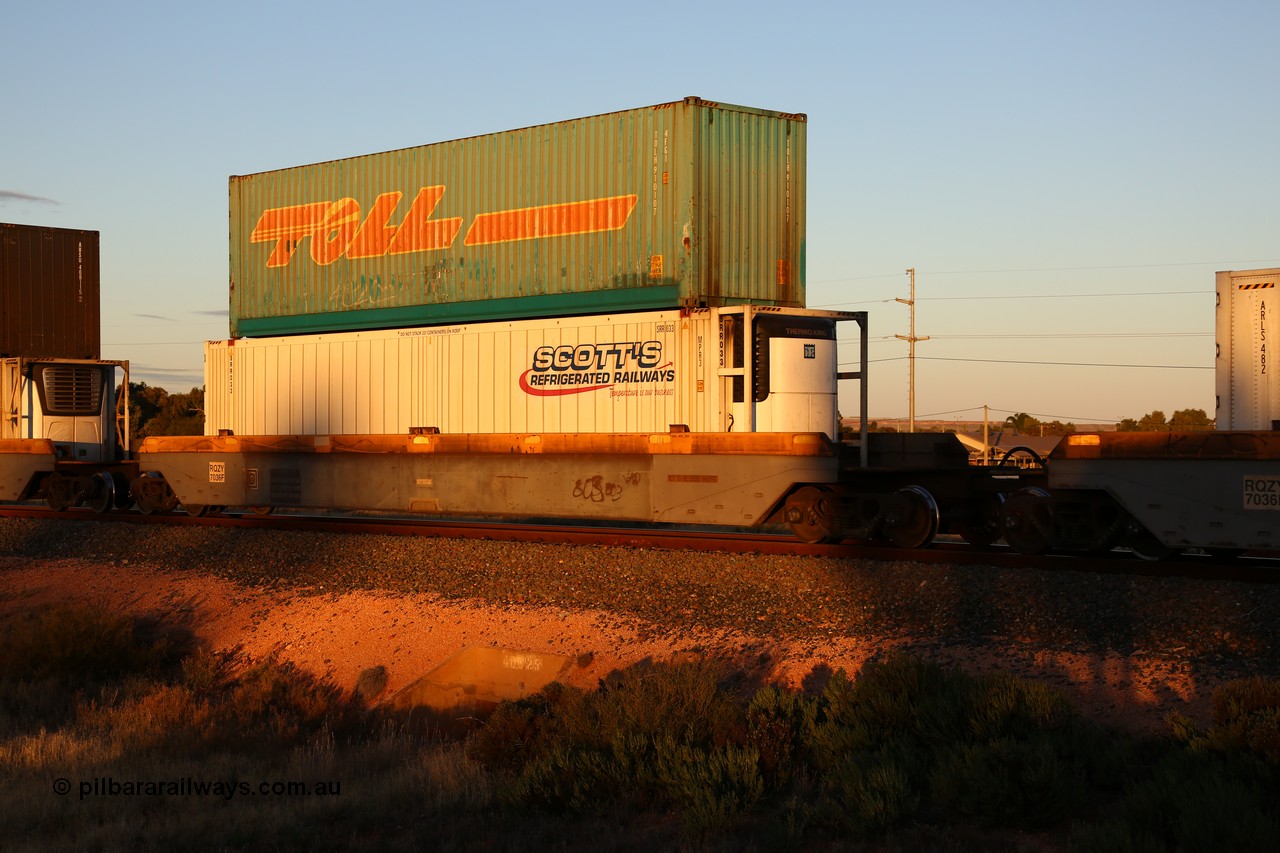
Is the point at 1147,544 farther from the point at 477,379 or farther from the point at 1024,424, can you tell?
the point at 1024,424

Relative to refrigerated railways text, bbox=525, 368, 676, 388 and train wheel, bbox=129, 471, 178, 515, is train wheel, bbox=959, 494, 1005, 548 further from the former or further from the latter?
train wheel, bbox=129, 471, 178, 515

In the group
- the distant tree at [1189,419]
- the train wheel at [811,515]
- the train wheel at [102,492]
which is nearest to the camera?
the train wheel at [811,515]

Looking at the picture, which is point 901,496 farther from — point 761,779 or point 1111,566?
point 761,779

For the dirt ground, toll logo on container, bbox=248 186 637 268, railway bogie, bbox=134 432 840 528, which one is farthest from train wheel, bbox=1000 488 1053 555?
toll logo on container, bbox=248 186 637 268

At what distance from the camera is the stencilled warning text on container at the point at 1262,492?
10469 millimetres

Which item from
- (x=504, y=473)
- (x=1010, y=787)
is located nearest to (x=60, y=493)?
(x=504, y=473)

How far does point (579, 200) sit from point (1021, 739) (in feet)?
34.5

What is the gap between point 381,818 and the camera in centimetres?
721

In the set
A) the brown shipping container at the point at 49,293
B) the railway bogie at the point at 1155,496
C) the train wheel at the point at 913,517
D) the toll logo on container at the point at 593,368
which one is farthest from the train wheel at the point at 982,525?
Result: the brown shipping container at the point at 49,293

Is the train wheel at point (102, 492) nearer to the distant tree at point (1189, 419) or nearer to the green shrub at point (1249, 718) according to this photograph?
A: the green shrub at point (1249, 718)

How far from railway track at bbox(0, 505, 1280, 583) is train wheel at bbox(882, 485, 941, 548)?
0.65ft

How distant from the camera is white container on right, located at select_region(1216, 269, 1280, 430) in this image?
11039mm

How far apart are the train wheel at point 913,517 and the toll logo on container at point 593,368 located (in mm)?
3240

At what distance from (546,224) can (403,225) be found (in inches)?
105
